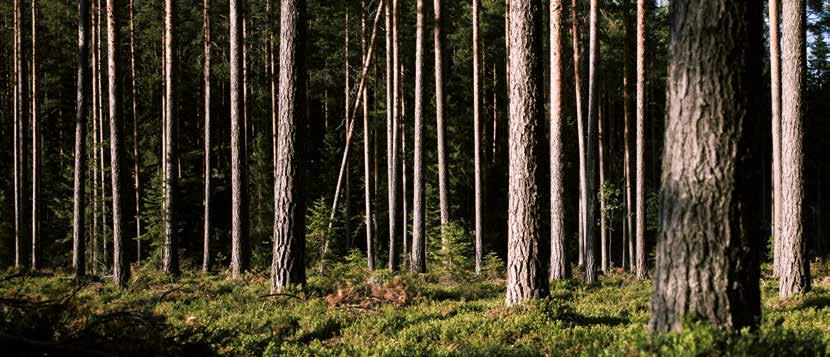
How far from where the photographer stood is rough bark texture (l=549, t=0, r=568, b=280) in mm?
12203

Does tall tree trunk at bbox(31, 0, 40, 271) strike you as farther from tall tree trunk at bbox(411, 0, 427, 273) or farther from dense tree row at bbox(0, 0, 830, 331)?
tall tree trunk at bbox(411, 0, 427, 273)

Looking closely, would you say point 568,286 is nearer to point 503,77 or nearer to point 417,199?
point 417,199

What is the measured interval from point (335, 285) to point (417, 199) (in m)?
6.77

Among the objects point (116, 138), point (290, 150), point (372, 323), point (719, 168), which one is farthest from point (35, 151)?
point (719, 168)

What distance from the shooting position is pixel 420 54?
17.0 metres

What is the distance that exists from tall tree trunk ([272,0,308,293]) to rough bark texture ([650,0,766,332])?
6828 mm

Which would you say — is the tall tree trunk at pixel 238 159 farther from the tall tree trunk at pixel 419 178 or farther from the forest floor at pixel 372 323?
the tall tree trunk at pixel 419 178

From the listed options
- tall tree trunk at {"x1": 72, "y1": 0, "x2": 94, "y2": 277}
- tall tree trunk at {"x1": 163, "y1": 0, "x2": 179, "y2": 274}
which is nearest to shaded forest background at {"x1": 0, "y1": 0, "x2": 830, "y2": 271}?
tall tree trunk at {"x1": 72, "y1": 0, "x2": 94, "y2": 277}

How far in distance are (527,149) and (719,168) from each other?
385 centimetres

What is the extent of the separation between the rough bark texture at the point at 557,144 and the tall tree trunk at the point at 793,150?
4101 mm

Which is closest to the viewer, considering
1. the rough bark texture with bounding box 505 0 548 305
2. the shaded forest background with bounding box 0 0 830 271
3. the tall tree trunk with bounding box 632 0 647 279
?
the rough bark texture with bounding box 505 0 548 305

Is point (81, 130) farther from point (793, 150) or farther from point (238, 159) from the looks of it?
point (793, 150)

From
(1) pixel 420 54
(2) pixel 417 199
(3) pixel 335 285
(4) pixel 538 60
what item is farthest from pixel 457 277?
(4) pixel 538 60

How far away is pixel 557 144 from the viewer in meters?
12.6
